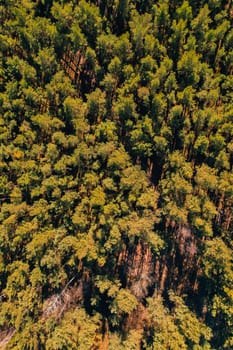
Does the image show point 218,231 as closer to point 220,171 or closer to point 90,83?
point 220,171

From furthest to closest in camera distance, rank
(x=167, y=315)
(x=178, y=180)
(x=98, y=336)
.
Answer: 1. (x=98, y=336)
2. (x=167, y=315)
3. (x=178, y=180)

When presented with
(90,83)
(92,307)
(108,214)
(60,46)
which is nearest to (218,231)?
(108,214)

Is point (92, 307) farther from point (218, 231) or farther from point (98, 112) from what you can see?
point (98, 112)

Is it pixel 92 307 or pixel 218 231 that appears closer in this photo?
pixel 218 231

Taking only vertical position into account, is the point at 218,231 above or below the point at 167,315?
above

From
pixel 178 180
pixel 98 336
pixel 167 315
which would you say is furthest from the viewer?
pixel 98 336

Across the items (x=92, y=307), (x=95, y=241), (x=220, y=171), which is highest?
(x=220, y=171)

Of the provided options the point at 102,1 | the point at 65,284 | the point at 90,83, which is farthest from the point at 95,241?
the point at 102,1
